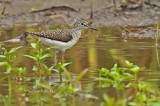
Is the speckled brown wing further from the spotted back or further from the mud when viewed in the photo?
the mud

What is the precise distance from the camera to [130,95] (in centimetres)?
699

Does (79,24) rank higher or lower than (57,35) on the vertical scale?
higher

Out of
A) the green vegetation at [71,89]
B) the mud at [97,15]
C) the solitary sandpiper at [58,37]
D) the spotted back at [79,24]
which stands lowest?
the green vegetation at [71,89]

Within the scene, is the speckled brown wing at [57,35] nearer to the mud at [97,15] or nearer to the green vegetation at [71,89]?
the green vegetation at [71,89]

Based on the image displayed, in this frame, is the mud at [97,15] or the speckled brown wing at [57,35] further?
the mud at [97,15]

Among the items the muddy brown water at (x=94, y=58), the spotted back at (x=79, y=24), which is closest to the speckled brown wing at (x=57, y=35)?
the muddy brown water at (x=94, y=58)

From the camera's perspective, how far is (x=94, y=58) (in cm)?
1008

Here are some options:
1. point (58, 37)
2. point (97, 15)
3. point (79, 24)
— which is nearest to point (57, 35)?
point (58, 37)

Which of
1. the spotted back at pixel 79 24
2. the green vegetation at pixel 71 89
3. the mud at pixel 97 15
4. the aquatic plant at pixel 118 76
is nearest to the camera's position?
the green vegetation at pixel 71 89

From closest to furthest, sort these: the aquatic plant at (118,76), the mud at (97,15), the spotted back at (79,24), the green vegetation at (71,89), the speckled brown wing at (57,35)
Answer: the green vegetation at (71,89)
the aquatic plant at (118,76)
the speckled brown wing at (57,35)
the spotted back at (79,24)
the mud at (97,15)

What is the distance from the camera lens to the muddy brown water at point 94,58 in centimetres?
727

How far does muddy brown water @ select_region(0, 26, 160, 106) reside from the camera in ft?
23.9

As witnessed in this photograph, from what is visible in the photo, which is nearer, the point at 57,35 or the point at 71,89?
the point at 71,89

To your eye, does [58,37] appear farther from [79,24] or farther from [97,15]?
[97,15]
